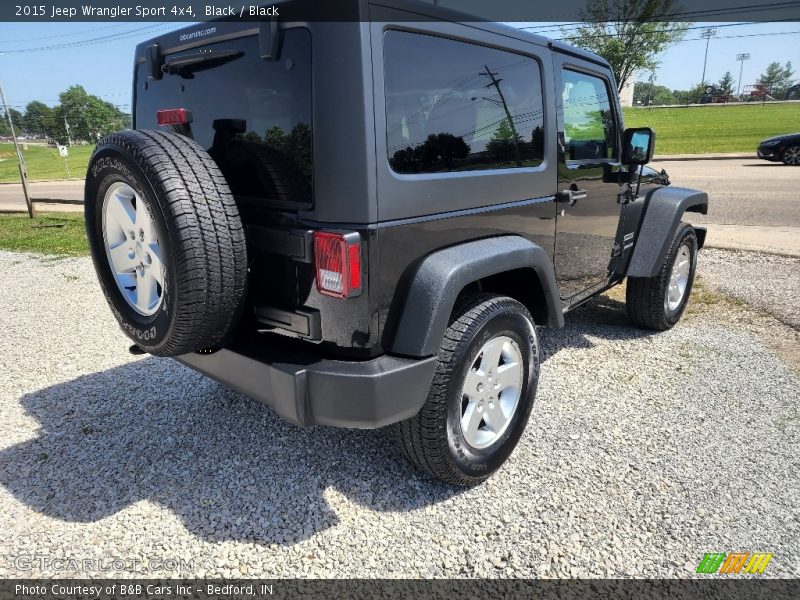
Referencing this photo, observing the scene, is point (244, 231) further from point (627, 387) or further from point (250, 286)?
point (627, 387)

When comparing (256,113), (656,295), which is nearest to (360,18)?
(256,113)

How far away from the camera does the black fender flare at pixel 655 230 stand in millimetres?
4016

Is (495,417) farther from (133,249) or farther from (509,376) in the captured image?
(133,249)

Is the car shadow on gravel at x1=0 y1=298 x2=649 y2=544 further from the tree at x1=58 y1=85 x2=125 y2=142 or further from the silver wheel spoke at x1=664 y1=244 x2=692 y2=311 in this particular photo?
the tree at x1=58 y1=85 x2=125 y2=142

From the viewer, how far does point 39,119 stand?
326 feet

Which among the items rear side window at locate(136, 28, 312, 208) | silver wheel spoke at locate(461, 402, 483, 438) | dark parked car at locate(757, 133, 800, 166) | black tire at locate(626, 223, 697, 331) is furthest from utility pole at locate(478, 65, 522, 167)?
dark parked car at locate(757, 133, 800, 166)

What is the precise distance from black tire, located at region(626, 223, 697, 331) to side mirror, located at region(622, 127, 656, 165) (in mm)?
847

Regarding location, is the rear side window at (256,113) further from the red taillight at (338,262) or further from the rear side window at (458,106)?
the rear side window at (458,106)

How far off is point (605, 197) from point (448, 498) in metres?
2.20

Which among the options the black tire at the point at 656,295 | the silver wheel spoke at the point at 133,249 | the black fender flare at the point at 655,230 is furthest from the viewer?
the black tire at the point at 656,295

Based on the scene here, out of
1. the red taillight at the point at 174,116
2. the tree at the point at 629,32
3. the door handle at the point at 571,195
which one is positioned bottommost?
the door handle at the point at 571,195

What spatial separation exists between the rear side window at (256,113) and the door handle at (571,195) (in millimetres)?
1564

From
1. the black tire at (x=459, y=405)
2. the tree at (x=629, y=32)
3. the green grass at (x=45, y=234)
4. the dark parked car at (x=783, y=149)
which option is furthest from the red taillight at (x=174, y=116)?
the tree at (x=629, y=32)

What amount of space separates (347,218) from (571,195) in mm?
1611
